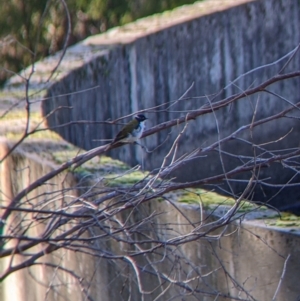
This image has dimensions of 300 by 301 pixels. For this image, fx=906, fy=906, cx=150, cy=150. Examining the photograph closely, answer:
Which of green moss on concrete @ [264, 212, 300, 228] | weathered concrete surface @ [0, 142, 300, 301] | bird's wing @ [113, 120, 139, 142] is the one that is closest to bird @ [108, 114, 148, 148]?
bird's wing @ [113, 120, 139, 142]

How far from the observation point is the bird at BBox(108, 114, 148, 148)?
5.65m

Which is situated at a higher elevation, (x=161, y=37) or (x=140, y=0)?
(x=140, y=0)

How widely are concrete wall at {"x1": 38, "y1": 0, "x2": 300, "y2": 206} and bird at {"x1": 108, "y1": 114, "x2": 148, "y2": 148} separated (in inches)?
84.2

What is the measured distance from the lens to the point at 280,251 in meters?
4.59

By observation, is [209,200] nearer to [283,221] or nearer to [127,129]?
[283,221]

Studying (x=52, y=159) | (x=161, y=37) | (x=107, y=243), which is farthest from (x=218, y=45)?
(x=107, y=243)

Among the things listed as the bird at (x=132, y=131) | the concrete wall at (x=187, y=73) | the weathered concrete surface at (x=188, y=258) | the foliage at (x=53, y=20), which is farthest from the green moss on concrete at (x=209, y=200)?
the foliage at (x=53, y=20)

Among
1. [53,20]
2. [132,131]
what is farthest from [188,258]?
[53,20]

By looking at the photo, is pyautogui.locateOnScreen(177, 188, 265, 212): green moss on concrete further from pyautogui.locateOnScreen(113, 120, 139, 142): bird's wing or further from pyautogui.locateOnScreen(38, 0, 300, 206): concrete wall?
pyautogui.locateOnScreen(38, 0, 300, 206): concrete wall

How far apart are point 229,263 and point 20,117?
3360mm

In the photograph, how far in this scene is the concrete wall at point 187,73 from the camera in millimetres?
8875

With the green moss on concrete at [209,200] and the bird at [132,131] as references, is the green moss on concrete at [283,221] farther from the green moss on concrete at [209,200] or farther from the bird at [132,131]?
the bird at [132,131]

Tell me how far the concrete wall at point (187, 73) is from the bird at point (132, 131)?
7.01ft

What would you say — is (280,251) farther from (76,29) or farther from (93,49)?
(76,29)
